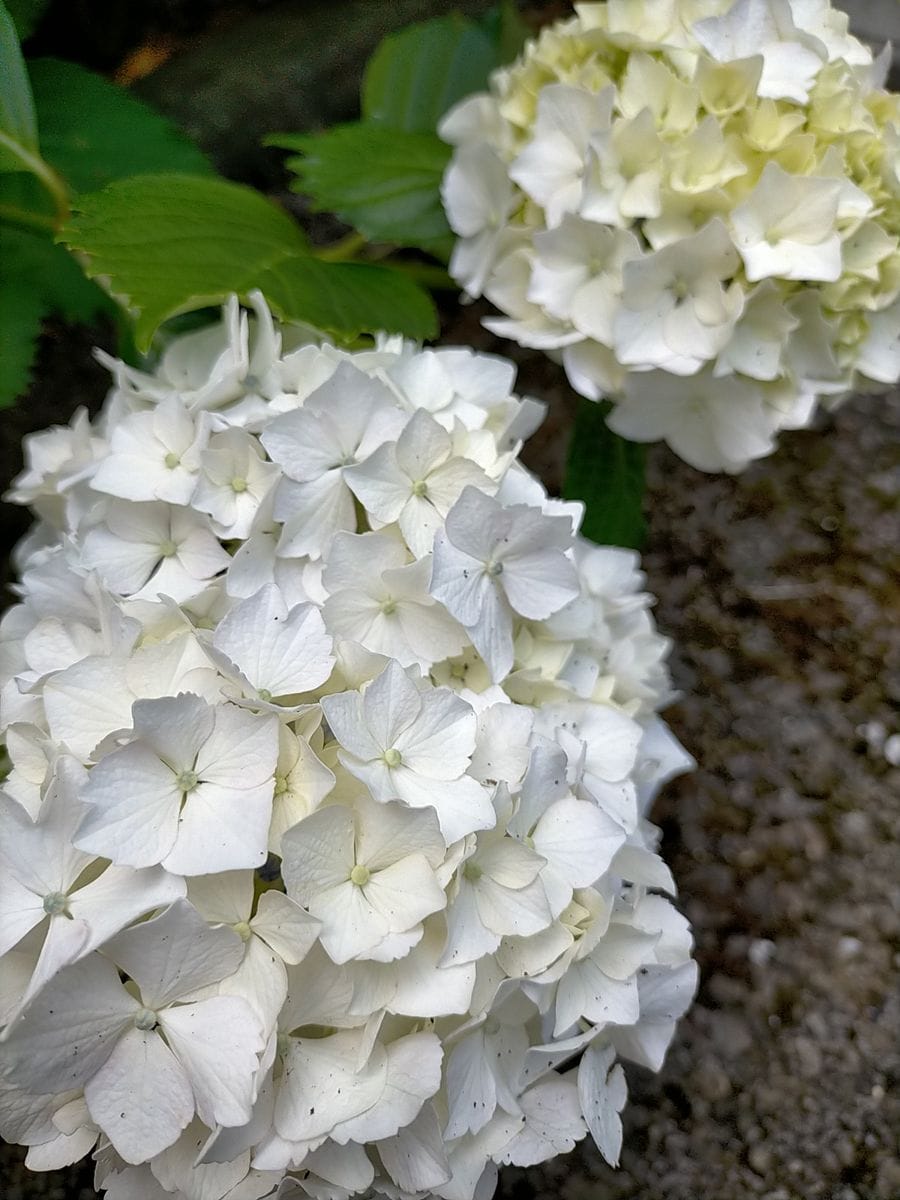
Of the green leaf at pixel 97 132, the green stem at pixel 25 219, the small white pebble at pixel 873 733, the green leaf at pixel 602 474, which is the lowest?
the small white pebble at pixel 873 733

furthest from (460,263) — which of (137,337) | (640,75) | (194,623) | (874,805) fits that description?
(874,805)

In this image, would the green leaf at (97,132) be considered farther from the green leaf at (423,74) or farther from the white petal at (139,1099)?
the white petal at (139,1099)

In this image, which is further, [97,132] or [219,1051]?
[97,132]

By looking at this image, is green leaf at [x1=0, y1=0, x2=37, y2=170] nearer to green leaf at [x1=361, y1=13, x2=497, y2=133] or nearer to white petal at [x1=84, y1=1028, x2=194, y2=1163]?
green leaf at [x1=361, y1=13, x2=497, y2=133]

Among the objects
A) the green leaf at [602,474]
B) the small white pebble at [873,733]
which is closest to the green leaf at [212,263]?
the green leaf at [602,474]

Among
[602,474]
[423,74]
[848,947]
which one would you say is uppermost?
[423,74]

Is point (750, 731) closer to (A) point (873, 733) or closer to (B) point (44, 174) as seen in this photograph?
(A) point (873, 733)

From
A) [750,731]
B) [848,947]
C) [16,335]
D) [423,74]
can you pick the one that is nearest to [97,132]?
[16,335]
